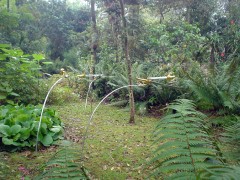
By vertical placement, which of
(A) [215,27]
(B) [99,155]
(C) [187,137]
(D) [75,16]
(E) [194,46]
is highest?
(D) [75,16]

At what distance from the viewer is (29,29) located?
12656 mm

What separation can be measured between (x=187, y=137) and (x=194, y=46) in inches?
288

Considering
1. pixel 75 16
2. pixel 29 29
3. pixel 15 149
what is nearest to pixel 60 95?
pixel 15 149

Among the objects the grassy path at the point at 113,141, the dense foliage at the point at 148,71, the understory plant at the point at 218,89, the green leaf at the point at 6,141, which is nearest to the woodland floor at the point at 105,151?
the grassy path at the point at 113,141

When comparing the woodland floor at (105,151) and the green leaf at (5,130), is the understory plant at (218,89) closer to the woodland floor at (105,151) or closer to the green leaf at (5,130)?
the woodland floor at (105,151)

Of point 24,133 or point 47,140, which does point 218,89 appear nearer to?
point 47,140

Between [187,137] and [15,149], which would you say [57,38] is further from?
[187,137]

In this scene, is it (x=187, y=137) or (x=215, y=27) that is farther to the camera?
(x=215, y=27)

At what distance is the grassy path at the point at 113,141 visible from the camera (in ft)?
7.75

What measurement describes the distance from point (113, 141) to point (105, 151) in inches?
14.3

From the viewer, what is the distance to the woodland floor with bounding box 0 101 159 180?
229 centimetres

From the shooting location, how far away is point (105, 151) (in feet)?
9.30

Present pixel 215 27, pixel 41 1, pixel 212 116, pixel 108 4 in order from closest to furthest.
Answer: pixel 212 116, pixel 108 4, pixel 215 27, pixel 41 1

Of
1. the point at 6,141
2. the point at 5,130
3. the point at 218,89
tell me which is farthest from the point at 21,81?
the point at 218,89
